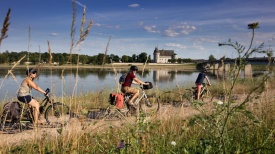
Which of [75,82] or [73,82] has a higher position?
[75,82]

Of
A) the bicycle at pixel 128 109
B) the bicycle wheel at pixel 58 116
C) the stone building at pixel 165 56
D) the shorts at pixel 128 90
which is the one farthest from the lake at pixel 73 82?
the stone building at pixel 165 56

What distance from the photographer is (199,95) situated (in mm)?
12234

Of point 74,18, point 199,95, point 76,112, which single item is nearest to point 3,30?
point 74,18

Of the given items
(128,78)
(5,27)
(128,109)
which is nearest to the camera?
(5,27)

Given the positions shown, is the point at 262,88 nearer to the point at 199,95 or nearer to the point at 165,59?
the point at 199,95

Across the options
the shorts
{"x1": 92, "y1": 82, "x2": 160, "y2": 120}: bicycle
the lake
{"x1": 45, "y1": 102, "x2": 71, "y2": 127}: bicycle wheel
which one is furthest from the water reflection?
the shorts

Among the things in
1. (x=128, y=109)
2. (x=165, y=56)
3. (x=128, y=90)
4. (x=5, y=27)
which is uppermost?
(x=165, y=56)

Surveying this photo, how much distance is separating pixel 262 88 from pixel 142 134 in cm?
130

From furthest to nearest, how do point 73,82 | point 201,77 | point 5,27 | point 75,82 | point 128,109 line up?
point 73,82 < point 201,77 < point 128,109 < point 75,82 < point 5,27

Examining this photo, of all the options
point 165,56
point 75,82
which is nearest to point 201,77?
point 75,82

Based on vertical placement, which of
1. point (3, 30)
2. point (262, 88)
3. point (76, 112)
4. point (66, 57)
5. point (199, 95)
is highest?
point (3, 30)

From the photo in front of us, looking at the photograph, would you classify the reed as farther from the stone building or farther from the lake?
the stone building

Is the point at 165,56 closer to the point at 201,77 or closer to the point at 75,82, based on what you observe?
the point at 201,77

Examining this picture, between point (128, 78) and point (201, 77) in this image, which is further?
point (201, 77)
